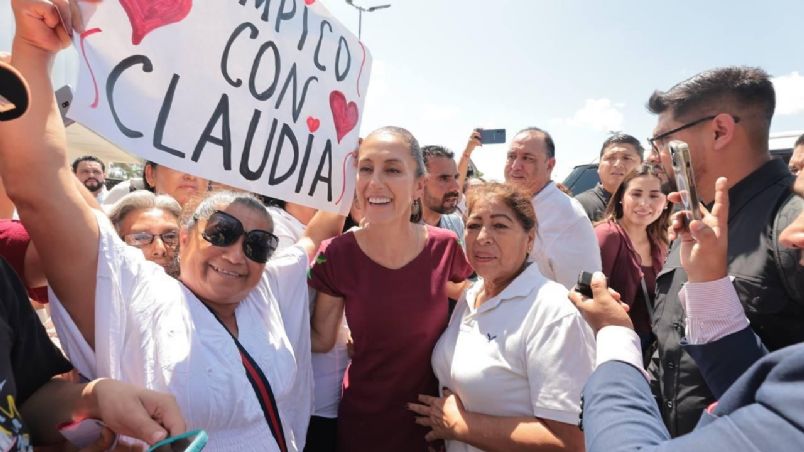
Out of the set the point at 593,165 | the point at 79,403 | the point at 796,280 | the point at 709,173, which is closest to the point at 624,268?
the point at 709,173

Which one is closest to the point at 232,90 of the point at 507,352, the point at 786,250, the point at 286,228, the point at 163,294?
the point at 286,228

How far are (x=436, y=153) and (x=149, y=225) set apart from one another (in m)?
2.34

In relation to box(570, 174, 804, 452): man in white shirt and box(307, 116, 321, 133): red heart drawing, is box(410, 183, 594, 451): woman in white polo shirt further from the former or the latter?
box(307, 116, 321, 133): red heart drawing

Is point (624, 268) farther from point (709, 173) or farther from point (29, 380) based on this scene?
point (29, 380)

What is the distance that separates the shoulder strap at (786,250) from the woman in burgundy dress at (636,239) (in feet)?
5.04

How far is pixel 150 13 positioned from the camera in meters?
1.66

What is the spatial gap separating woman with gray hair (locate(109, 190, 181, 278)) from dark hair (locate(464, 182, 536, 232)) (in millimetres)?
1290

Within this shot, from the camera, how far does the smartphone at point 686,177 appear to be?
52.7 inches

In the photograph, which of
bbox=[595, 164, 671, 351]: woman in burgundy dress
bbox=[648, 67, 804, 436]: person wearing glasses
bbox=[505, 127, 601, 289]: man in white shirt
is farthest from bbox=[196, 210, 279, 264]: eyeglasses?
bbox=[595, 164, 671, 351]: woman in burgundy dress

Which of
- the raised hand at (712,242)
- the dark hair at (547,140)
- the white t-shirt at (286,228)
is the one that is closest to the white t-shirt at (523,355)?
the raised hand at (712,242)

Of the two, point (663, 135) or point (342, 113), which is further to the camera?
point (342, 113)

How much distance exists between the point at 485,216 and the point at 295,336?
2.92 ft

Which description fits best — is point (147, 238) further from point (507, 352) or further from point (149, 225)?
point (507, 352)

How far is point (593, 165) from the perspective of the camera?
7867 millimetres
